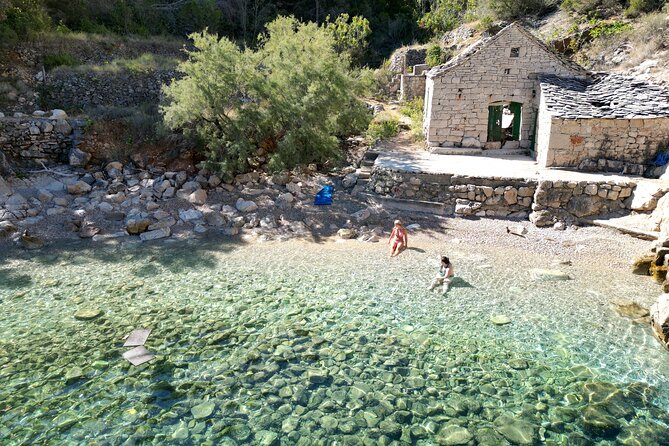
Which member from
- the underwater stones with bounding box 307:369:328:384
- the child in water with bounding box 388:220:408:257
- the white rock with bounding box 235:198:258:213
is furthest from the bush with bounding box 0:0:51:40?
the underwater stones with bounding box 307:369:328:384

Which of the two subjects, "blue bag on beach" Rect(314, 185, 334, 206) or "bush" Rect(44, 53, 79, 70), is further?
"bush" Rect(44, 53, 79, 70)

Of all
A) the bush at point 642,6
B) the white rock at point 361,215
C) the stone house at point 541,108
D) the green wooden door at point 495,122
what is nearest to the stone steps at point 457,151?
the stone house at point 541,108

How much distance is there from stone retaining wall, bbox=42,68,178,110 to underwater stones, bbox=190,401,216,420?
18193mm

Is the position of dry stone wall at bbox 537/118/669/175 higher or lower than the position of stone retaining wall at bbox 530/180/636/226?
higher

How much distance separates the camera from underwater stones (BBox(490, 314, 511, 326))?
957 centimetres

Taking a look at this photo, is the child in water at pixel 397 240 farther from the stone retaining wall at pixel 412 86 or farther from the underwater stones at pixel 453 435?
the stone retaining wall at pixel 412 86

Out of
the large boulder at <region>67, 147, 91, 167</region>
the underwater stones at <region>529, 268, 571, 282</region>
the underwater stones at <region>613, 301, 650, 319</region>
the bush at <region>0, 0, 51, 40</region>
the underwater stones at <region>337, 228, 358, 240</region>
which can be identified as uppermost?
the bush at <region>0, 0, 51, 40</region>

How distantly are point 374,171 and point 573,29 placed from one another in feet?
49.9

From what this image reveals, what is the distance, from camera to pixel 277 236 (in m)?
14.3

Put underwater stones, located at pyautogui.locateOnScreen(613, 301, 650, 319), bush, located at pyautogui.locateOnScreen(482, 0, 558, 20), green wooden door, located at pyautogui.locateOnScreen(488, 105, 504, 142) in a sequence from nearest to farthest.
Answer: underwater stones, located at pyautogui.locateOnScreen(613, 301, 650, 319) < green wooden door, located at pyautogui.locateOnScreen(488, 105, 504, 142) < bush, located at pyautogui.locateOnScreen(482, 0, 558, 20)

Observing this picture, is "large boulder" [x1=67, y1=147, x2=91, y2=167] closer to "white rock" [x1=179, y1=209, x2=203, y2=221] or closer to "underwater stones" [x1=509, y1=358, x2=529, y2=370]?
"white rock" [x1=179, y1=209, x2=203, y2=221]

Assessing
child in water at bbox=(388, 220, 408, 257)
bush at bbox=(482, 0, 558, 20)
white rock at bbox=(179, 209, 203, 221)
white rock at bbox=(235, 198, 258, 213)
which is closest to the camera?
child in water at bbox=(388, 220, 408, 257)

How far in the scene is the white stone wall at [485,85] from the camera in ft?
58.3

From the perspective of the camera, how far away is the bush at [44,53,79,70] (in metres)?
22.9
